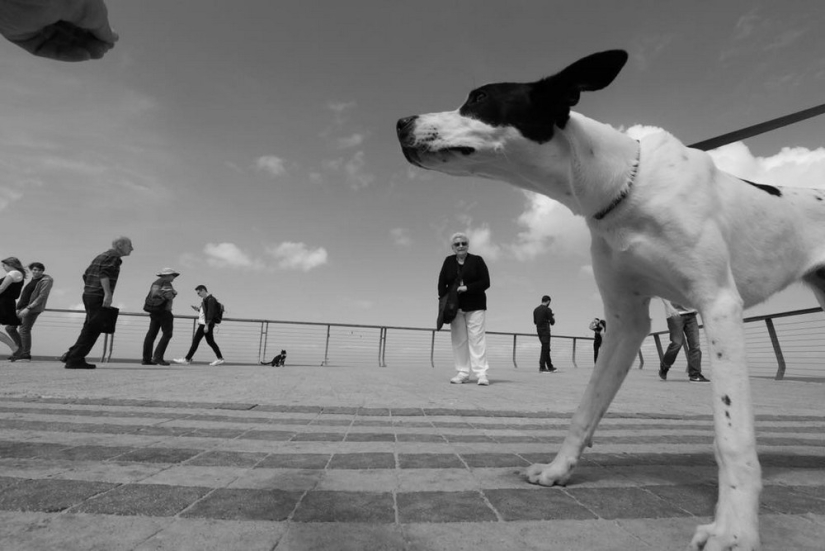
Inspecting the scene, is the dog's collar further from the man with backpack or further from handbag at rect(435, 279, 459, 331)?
the man with backpack

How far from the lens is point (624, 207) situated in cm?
199

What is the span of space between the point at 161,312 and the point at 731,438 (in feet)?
35.2

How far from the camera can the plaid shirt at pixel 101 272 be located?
25.3 ft

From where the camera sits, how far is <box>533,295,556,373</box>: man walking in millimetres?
13750

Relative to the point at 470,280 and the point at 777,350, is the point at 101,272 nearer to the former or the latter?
the point at 470,280

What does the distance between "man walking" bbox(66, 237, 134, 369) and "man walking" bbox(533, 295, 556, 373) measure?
10635 millimetres

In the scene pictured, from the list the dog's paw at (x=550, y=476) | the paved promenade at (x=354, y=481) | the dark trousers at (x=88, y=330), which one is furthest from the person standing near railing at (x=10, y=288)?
the dog's paw at (x=550, y=476)

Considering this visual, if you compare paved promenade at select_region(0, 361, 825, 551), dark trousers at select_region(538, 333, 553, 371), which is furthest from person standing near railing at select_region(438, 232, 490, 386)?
dark trousers at select_region(538, 333, 553, 371)

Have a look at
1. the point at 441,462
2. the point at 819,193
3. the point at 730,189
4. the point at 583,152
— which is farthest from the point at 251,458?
the point at 819,193

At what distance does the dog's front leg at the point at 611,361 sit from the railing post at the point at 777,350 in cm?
1165

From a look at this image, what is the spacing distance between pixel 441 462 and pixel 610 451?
116 centimetres

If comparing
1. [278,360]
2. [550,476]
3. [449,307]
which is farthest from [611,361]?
[278,360]

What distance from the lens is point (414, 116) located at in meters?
2.23

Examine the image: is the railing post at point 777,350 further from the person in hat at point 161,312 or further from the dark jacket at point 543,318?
the person in hat at point 161,312
